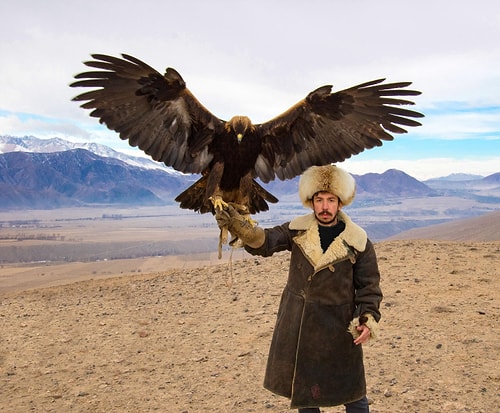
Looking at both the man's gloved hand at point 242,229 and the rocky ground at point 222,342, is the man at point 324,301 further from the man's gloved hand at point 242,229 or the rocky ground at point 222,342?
the rocky ground at point 222,342

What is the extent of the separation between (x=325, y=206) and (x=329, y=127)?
1.38 meters

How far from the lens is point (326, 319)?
3027 millimetres

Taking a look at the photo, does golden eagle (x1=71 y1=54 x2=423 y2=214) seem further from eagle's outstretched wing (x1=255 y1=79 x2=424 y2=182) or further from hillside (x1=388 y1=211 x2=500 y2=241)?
hillside (x1=388 y1=211 x2=500 y2=241)

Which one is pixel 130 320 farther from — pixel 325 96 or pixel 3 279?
pixel 3 279

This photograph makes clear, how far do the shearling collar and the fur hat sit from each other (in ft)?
0.55

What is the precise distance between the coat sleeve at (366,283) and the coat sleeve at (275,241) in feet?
1.55

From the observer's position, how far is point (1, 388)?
6.25 m

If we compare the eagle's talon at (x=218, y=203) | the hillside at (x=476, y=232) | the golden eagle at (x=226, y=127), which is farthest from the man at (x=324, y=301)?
the hillside at (x=476, y=232)

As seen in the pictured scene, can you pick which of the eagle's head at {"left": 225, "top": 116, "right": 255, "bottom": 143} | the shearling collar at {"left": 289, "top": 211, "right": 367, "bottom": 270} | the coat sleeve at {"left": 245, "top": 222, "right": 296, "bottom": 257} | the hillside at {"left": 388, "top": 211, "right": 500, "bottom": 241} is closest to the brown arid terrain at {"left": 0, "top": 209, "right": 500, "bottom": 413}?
the coat sleeve at {"left": 245, "top": 222, "right": 296, "bottom": 257}

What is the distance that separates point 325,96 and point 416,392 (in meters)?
3.15

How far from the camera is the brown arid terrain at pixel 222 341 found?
17.1 feet

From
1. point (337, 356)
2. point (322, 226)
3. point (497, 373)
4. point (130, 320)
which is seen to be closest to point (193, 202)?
point (322, 226)

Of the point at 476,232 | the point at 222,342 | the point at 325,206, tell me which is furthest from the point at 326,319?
the point at 476,232

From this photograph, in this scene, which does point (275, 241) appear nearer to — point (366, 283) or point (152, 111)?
point (366, 283)
